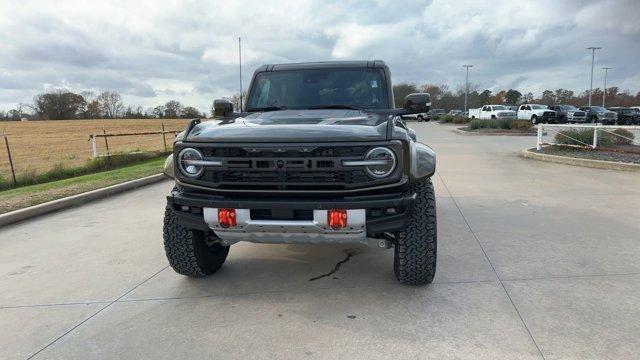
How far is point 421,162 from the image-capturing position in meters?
3.54

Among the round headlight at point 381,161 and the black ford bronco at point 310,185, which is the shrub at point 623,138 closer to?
the black ford bronco at point 310,185

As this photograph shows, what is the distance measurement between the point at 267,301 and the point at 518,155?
41.1 feet

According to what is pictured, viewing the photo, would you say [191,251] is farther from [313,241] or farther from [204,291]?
[313,241]

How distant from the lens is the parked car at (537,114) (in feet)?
115

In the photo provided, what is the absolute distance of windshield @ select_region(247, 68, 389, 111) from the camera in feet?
15.5

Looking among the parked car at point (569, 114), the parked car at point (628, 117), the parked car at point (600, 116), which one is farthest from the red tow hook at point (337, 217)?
the parked car at point (628, 117)

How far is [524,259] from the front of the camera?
4.54 meters

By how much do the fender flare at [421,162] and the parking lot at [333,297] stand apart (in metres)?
0.96

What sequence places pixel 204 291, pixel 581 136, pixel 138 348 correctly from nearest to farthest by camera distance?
pixel 138 348
pixel 204 291
pixel 581 136

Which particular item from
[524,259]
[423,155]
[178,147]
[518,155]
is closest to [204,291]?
[178,147]

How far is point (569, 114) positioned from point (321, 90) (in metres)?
35.0

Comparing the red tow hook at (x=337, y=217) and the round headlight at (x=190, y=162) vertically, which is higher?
the round headlight at (x=190, y=162)

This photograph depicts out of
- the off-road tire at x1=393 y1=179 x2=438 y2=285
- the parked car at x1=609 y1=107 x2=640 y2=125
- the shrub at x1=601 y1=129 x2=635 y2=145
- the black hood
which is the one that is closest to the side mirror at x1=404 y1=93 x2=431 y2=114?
the black hood

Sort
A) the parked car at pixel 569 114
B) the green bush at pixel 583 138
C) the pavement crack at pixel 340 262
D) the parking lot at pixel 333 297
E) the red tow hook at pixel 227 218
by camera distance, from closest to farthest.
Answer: the parking lot at pixel 333 297, the red tow hook at pixel 227 218, the pavement crack at pixel 340 262, the green bush at pixel 583 138, the parked car at pixel 569 114
